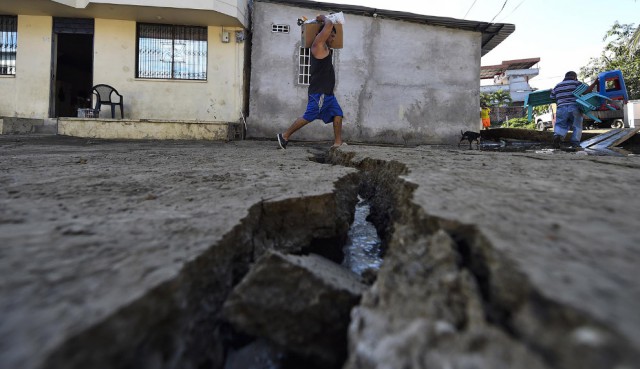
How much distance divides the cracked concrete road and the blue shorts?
2.24 meters

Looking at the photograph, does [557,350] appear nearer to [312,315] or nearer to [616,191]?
[312,315]

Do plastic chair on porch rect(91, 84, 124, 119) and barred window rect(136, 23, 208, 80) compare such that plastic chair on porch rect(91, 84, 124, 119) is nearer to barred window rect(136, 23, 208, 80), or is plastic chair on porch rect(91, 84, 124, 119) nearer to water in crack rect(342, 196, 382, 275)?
barred window rect(136, 23, 208, 80)

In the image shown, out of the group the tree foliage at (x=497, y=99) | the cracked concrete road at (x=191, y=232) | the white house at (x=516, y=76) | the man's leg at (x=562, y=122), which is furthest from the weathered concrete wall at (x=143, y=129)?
the white house at (x=516, y=76)

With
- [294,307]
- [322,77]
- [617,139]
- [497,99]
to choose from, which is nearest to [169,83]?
[322,77]

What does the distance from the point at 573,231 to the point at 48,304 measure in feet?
3.84

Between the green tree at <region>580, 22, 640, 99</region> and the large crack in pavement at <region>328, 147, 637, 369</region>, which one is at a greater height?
the green tree at <region>580, 22, 640, 99</region>

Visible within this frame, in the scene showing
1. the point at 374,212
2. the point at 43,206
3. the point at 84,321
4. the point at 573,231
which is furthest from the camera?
the point at 374,212

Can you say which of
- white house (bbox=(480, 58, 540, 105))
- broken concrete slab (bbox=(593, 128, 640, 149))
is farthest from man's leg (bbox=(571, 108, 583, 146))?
white house (bbox=(480, 58, 540, 105))

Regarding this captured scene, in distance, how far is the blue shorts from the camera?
4.04 metres

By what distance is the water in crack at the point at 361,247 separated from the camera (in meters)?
1.39

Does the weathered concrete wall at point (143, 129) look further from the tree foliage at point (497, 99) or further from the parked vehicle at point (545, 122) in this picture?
the tree foliage at point (497, 99)

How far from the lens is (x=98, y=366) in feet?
1.96

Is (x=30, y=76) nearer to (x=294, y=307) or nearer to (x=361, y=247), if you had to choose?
(x=361, y=247)

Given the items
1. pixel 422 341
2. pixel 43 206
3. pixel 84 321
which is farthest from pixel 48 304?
pixel 43 206
